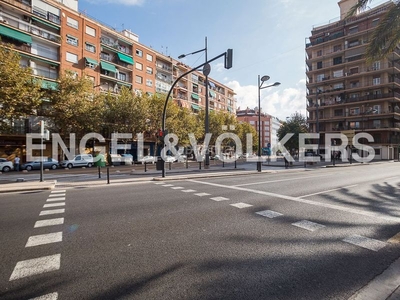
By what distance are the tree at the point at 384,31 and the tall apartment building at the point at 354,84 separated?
35.7 meters

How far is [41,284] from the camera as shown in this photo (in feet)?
8.82

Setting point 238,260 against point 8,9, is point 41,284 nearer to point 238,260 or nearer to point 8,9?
point 238,260

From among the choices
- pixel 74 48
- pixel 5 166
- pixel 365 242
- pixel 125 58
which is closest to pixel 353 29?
pixel 125 58

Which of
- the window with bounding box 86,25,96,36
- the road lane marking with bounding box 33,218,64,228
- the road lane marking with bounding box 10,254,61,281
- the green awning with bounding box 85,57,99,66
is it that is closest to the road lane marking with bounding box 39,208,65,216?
the road lane marking with bounding box 33,218,64,228

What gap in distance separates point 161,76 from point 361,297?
1903 inches

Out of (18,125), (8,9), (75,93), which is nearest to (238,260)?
(75,93)

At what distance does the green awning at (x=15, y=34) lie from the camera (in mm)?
25000

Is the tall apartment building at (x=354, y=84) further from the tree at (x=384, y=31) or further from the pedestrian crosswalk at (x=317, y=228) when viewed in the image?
the pedestrian crosswalk at (x=317, y=228)

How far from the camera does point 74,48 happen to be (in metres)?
31.7

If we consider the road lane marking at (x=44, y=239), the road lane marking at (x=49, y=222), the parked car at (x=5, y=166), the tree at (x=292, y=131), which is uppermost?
the tree at (x=292, y=131)

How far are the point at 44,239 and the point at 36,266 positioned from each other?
106 centimetres

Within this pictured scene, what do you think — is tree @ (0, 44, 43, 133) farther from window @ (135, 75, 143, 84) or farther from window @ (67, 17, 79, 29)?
window @ (135, 75, 143, 84)

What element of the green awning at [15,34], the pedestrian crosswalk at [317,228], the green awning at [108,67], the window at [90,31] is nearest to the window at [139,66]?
the green awning at [108,67]

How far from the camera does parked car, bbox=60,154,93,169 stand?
2570cm
